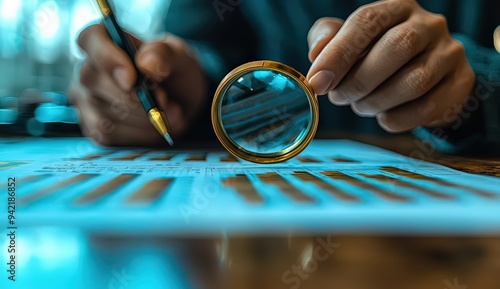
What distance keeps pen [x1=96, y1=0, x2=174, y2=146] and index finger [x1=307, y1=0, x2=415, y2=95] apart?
21 centimetres

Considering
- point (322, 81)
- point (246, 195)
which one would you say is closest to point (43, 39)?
point (322, 81)

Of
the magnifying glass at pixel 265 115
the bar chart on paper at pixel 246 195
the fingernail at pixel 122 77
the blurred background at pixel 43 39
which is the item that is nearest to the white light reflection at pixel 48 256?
the bar chart on paper at pixel 246 195

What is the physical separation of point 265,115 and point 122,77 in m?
0.25

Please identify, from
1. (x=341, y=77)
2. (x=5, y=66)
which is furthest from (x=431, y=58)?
(x=5, y=66)

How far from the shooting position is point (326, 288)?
0.26 m

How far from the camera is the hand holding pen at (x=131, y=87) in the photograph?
2.27 feet

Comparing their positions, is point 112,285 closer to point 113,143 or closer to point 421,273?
point 421,273

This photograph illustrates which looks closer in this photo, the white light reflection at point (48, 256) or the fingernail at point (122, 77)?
the white light reflection at point (48, 256)

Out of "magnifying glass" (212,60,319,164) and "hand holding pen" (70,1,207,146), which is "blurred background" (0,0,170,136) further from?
"magnifying glass" (212,60,319,164)

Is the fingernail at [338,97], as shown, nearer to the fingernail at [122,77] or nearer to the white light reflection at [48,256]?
the fingernail at [122,77]

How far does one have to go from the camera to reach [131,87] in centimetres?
68

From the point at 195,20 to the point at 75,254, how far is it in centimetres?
105

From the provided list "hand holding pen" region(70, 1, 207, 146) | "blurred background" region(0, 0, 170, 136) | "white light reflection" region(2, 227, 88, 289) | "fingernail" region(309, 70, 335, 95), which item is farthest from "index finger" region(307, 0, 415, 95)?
"blurred background" region(0, 0, 170, 136)

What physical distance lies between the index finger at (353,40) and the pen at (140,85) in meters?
0.21
